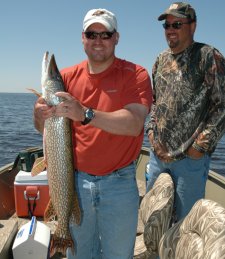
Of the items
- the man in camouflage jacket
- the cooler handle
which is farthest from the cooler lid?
the man in camouflage jacket

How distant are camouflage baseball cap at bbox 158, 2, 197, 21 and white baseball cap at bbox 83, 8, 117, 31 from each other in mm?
1257

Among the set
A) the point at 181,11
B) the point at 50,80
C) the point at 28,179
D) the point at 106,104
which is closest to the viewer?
the point at 50,80

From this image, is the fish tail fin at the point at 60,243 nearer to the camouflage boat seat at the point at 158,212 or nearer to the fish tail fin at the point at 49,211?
the fish tail fin at the point at 49,211

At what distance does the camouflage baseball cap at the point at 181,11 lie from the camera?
429 centimetres

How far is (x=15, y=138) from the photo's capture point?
27625 millimetres

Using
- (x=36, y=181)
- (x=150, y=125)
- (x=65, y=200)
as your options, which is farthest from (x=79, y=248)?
(x=36, y=181)

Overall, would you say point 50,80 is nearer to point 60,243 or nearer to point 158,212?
point 60,243

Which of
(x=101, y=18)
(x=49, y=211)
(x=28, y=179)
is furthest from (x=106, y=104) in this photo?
(x=28, y=179)

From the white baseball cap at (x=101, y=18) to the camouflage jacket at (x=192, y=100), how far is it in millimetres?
1305

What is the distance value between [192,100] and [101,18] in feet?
5.04

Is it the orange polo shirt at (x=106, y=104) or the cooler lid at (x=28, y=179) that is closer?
the orange polo shirt at (x=106, y=104)

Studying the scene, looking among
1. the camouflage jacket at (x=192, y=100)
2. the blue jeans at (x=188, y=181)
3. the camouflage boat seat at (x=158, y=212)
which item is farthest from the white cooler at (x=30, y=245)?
the camouflage jacket at (x=192, y=100)

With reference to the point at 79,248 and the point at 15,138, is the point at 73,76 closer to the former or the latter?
the point at 79,248

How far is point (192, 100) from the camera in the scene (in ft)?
13.7
